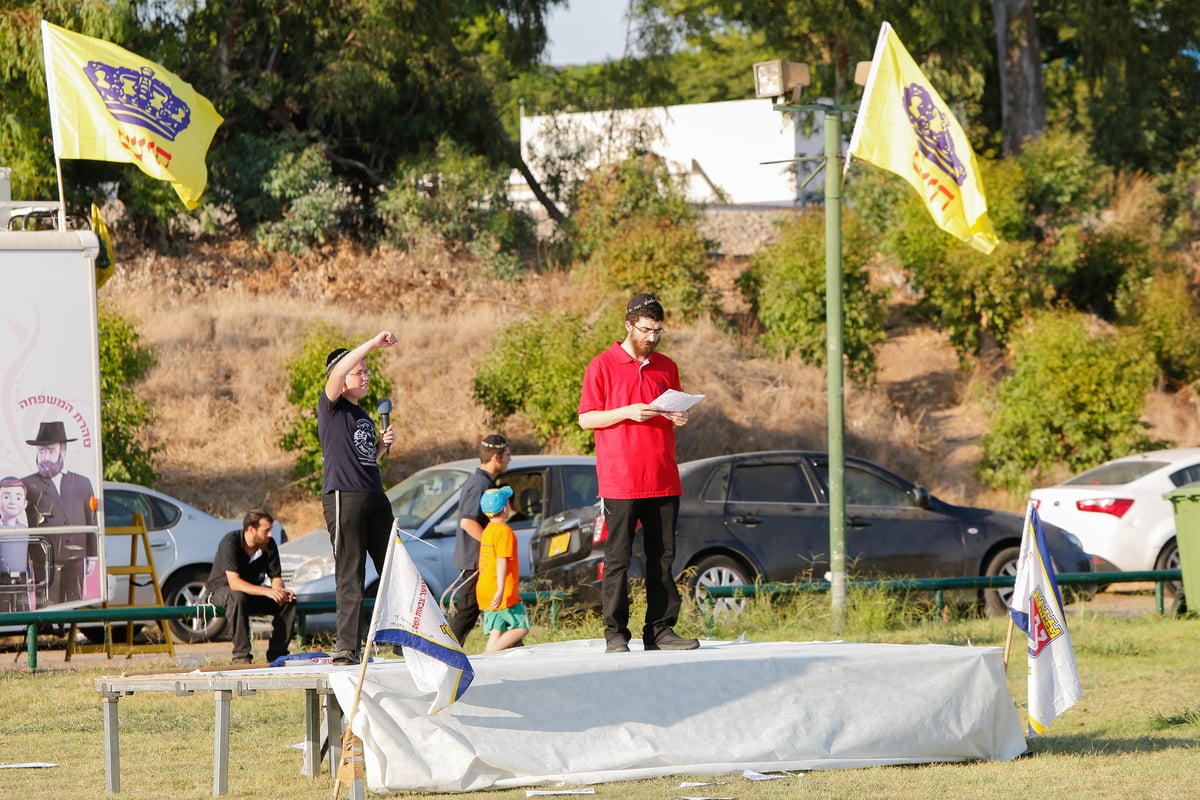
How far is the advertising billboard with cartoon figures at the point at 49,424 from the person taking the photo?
10.6m

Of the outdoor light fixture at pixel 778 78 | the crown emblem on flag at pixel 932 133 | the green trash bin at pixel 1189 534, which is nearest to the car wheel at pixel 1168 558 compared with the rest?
the green trash bin at pixel 1189 534

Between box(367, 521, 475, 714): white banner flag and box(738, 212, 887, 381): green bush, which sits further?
box(738, 212, 887, 381): green bush

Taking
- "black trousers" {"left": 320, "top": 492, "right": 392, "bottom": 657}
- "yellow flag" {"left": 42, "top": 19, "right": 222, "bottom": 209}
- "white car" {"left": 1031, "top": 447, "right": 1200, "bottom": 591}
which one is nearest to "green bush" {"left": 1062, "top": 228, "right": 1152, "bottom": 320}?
"white car" {"left": 1031, "top": 447, "right": 1200, "bottom": 591}

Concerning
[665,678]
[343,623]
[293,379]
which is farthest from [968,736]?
[293,379]

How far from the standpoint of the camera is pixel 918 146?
12742 millimetres

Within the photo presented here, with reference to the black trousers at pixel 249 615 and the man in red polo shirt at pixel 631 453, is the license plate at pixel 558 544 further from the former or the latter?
the man in red polo shirt at pixel 631 453

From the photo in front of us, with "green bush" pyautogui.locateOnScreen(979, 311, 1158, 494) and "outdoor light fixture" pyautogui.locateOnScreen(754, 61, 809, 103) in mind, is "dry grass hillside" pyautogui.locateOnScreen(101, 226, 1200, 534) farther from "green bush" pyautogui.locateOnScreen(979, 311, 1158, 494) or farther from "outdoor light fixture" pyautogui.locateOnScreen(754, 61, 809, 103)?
"outdoor light fixture" pyautogui.locateOnScreen(754, 61, 809, 103)

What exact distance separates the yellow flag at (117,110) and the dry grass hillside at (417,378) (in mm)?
8130

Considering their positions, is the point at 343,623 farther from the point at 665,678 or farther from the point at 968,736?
the point at 968,736

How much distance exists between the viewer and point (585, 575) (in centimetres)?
1329

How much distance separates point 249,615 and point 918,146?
6.43m

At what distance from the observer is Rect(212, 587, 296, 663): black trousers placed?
11.8 metres

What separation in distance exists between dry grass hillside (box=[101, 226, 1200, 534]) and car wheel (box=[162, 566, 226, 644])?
6.39 metres

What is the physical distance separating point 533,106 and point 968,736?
2991cm
